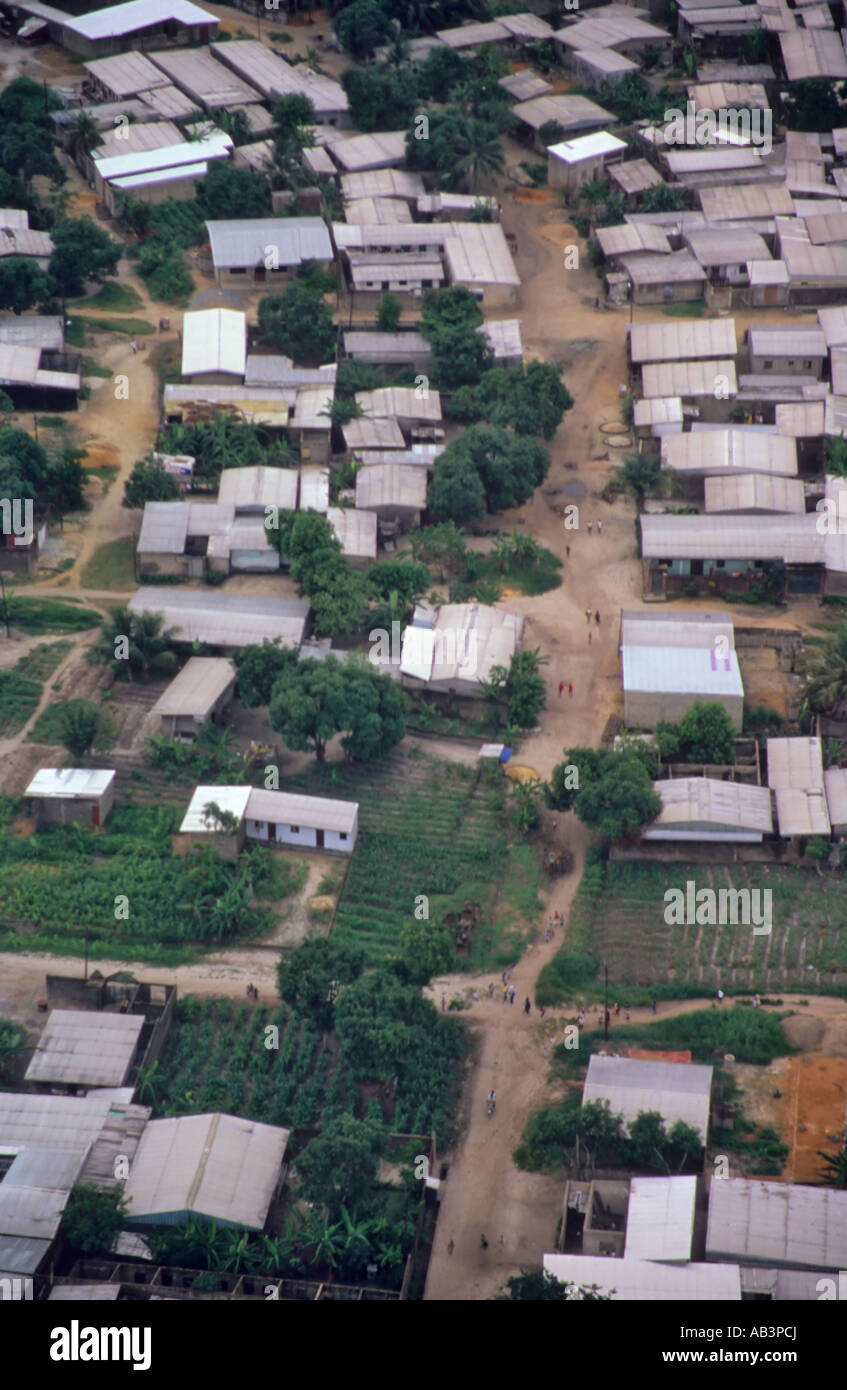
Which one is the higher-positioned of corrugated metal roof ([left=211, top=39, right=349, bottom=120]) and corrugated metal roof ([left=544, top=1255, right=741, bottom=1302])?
corrugated metal roof ([left=211, top=39, right=349, bottom=120])

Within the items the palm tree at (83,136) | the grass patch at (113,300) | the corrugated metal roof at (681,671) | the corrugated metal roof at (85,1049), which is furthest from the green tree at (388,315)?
the corrugated metal roof at (85,1049)

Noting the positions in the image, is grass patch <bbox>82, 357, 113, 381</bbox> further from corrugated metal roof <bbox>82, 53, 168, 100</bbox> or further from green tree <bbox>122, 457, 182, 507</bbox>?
corrugated metal roof <bbox>82, 53, 168, 100</bbox>

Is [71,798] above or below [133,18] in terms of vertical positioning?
below

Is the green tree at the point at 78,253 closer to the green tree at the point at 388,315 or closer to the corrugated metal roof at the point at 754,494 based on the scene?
the green tree at the point at 388,315

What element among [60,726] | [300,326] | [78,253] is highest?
[78,253]

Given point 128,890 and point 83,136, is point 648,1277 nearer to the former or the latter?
point 128,890

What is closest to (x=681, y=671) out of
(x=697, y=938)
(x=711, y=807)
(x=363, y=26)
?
(x=711, y=807)

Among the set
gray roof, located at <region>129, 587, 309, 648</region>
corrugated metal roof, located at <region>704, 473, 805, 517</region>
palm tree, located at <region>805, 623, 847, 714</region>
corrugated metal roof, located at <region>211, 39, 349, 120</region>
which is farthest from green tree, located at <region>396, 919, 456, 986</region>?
corrugated metal roof, located at <region>211, 39, 349, 120</region>

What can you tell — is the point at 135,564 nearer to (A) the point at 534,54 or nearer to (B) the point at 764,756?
(B) the point at 764,756
